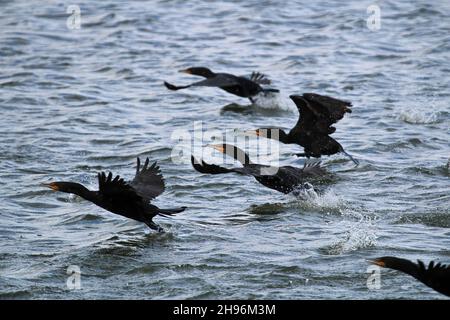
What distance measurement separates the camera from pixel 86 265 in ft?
29.8

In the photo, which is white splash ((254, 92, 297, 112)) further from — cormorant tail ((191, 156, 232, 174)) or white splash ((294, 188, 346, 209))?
cormorant tail ((191, 156, 232, 174))

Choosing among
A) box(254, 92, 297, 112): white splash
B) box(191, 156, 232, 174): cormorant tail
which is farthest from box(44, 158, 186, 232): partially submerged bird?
box(254, 92, 297, 112): white splash

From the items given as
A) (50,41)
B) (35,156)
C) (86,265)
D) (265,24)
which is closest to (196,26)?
(265,24)

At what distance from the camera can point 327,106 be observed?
37.4ft

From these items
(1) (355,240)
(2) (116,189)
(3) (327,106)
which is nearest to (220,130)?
(3) (327,106)

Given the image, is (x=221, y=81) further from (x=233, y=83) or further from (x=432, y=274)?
(x=432, y=274)

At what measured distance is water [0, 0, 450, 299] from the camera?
8.88m

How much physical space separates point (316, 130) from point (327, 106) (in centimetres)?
52

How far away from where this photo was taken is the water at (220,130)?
350 inches

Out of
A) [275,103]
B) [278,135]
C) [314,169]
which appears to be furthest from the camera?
[275,103]

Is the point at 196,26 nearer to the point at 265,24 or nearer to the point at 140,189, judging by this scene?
the point at 265,24

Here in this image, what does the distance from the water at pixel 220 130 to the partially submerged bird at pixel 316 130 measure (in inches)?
14.6

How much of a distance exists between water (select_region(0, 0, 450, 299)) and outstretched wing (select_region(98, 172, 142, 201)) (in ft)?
1.52

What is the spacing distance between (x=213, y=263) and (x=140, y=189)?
4.84ft
